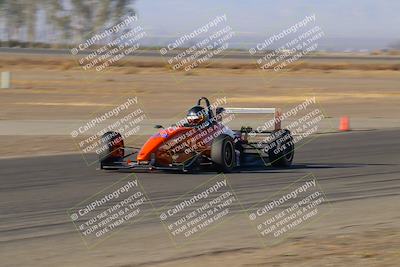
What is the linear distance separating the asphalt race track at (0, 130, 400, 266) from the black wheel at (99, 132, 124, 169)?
276 millimetres

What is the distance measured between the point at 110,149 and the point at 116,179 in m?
1.18

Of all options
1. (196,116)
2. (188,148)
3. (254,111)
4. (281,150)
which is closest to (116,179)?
(188,148)

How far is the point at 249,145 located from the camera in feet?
59.0

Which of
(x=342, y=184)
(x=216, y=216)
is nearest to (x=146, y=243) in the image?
(x=216, y=216)

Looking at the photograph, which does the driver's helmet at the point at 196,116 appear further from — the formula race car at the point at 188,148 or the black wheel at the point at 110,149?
the black wheel at the point at 110,149

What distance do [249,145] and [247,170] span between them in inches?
22.5

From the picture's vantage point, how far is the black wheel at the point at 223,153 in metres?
16.4

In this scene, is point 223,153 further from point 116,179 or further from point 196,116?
point 116,179

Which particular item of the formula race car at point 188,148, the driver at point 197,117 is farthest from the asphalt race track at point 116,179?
the driver at point 197,117

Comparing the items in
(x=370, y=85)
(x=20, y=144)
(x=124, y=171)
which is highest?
(x=20, y=144)

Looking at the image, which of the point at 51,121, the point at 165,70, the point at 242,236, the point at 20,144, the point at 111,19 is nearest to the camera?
the point at 242,236

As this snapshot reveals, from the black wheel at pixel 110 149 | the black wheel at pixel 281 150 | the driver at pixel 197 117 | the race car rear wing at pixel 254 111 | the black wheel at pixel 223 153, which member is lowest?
the black wheel at pixel 281 150

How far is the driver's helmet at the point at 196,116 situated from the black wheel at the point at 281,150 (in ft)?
6.77

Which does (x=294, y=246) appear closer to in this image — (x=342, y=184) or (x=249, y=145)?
(x=342, y=184)
